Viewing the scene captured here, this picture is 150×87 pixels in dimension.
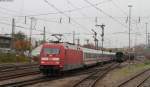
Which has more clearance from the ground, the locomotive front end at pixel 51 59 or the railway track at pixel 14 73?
the locomotive front end at pixel 51 59

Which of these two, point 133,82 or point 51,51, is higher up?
point 51,51

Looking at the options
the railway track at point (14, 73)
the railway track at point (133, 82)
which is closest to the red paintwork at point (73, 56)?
the railway track at point (14, 73)

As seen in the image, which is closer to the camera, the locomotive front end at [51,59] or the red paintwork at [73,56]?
the locomotive front end at [51,59]

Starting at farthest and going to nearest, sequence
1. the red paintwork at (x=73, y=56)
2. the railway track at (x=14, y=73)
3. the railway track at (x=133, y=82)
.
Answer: the red paintwork at (x=73, y=56) → the railway track at (x=14, y=73) → the railway track at (x=133, y=82)

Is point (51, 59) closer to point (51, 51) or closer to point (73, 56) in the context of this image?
point (51, 51)

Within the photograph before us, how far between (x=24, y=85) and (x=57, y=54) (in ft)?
25.5

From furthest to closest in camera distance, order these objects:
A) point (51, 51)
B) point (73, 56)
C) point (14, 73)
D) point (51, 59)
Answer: point (73, 56) < point (14, 73) < point (51, 51) < point (51, 59)

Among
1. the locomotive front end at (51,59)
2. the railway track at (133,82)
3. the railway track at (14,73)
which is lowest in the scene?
the railway track at (133,82)

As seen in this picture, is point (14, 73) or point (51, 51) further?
point (14, 73)

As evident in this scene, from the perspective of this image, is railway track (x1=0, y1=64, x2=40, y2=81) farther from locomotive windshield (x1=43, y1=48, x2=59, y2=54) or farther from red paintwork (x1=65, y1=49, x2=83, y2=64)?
red paintwork (x1=65, y1=49, x2=83, y2=64)

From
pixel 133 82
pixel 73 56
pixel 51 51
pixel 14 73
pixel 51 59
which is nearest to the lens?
pixel 133 82

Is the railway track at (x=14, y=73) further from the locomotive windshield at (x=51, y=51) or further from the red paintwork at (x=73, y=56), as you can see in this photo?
the red paintwork at (x=73, y=56)

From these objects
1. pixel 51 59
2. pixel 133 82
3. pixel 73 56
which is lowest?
pixel 133 82

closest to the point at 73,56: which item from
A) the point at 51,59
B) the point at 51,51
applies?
the point at 51,51
